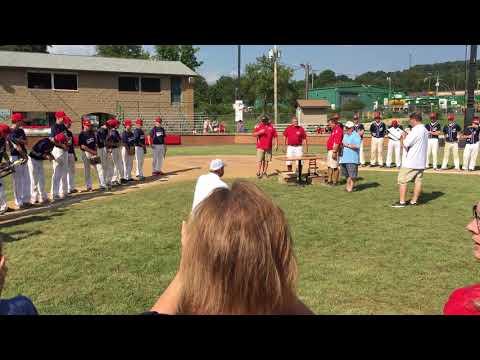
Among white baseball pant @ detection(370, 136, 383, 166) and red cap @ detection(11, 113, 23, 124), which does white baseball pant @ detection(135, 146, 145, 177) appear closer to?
red cap @ detection(11, 113, 23, 124)

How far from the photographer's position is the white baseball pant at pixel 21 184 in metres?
9.73

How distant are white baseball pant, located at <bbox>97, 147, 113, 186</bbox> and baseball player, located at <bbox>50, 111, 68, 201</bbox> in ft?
4.41

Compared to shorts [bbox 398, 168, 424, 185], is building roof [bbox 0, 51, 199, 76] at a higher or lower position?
higher

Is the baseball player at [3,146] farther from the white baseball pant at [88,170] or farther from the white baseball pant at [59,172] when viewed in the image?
the white baseball pant at [88,170]

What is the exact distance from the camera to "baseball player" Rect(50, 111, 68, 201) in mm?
10805

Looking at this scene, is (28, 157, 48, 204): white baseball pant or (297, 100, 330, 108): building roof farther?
(297, 100, 330, 108): building roof

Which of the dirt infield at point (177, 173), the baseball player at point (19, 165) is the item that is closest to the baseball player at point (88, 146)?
the dirt infield at point (177, 173)

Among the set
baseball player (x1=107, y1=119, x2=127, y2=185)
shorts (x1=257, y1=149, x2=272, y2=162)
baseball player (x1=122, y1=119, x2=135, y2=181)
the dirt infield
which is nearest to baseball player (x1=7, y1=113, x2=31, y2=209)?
the dirt infield

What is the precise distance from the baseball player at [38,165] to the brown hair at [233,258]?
1015 cm

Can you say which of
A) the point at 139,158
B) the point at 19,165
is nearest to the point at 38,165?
the point at 19,165

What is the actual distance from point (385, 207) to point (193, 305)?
29.3 feet

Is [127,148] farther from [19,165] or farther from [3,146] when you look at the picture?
[3,146]
